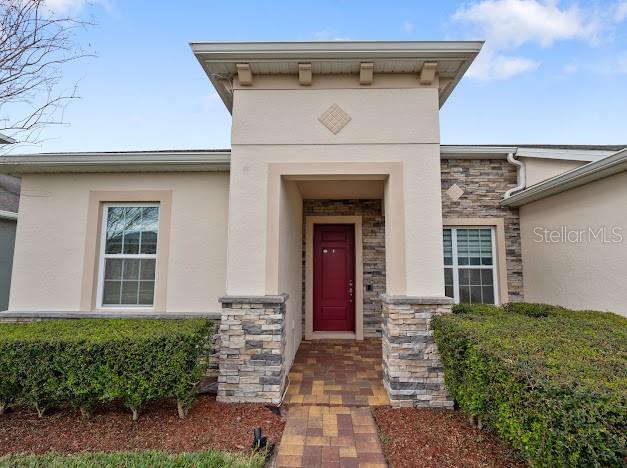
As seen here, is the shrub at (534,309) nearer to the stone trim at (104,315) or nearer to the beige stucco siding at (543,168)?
the beige stucco siding at (543,168)

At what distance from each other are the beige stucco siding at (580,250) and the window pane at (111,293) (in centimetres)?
753

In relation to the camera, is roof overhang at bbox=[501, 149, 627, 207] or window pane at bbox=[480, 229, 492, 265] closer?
roof overhang at bbox=[501, 149, 627, 207]

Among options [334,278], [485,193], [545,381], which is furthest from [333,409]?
[485,193]

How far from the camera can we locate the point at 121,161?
494 cm

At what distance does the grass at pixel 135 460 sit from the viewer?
8.40ft

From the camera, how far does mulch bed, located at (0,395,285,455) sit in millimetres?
2961

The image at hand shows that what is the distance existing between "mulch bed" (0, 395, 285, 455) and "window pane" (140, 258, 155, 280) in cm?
205

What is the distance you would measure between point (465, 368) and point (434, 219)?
181cm

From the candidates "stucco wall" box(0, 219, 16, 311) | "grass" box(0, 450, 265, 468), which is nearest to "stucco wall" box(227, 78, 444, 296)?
"grass" box(0, 450, 265, 468)

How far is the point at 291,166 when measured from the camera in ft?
13.6

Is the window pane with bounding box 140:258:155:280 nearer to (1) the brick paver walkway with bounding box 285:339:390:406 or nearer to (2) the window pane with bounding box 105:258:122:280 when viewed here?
(2) the window pane with bounding box 105:258:122:280

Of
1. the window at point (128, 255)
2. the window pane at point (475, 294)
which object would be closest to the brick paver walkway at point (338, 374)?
the window pane at point (475, 294)

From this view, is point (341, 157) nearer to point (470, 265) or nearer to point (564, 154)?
point (470, 265)

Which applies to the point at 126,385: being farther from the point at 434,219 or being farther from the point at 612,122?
the point at 612,122
